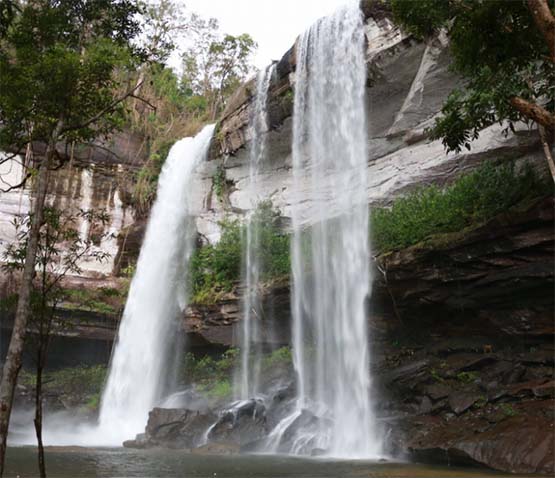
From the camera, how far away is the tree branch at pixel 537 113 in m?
6.57

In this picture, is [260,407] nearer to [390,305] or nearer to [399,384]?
[399,384]

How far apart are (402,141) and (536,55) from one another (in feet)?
25.6

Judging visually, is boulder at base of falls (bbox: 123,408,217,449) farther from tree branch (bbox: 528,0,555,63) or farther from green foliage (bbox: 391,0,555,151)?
tree branch (bbox: 528,0,555,63)

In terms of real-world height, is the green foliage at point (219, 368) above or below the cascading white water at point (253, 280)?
below

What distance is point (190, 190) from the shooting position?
21.0 metres

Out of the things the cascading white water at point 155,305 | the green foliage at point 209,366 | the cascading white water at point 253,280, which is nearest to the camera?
the cascading white water at point 253,280

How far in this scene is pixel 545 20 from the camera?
641 cm

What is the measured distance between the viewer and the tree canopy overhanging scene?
27.1 feet

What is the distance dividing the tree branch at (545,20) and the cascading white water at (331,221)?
822 centimetres

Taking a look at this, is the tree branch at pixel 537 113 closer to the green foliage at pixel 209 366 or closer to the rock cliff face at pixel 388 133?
the rock cliff face at pixel 388 133

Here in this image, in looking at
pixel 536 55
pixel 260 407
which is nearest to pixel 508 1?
pixel 536 55

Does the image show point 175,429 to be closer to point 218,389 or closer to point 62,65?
point 218,389

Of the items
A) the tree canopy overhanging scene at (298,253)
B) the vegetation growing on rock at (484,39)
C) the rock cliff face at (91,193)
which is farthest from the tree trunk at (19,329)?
the rock cliff face at (91,193)

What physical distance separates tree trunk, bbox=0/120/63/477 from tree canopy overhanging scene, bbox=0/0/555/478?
29 mm
